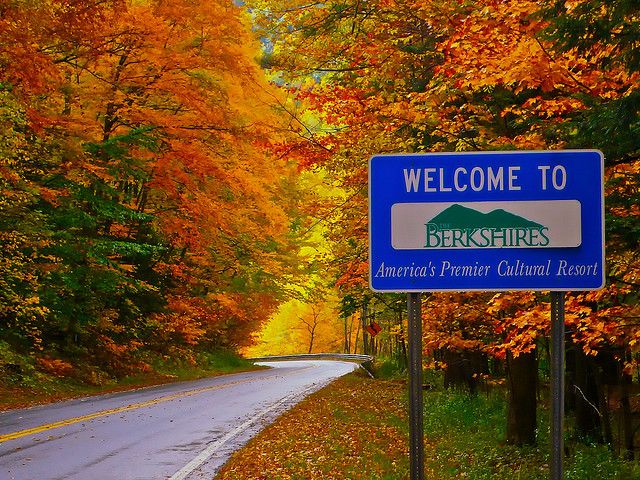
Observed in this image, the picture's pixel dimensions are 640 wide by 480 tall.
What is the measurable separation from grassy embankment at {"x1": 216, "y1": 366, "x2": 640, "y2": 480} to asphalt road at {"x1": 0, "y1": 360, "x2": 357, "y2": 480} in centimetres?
60

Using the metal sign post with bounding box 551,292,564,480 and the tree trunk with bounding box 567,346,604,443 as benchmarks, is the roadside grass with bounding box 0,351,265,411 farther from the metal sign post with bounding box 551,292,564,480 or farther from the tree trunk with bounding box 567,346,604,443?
the metal sign post with bounding box 551,292,564,480

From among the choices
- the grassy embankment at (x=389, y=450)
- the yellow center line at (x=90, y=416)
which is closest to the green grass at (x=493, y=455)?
the grassy embankment at (x=389, y=450)

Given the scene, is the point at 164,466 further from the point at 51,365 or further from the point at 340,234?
the point at 51,365

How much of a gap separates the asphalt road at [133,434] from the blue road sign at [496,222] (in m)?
5.91

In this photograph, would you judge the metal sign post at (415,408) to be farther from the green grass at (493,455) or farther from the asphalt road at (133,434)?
the green grass at (493,455)

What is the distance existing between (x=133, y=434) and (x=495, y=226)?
9.75m

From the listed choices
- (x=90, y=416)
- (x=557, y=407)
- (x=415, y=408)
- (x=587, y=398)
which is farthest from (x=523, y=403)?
(x=415, y=408)

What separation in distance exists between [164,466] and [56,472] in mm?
1341

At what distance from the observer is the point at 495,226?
4574mm

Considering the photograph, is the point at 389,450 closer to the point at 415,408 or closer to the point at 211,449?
the point at 211,449

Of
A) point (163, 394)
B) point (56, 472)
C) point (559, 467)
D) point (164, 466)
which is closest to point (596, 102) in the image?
point (559, 467)

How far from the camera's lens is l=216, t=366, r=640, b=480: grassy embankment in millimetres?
10445

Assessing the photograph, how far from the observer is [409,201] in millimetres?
4652

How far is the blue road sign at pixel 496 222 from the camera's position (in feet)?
14.9
